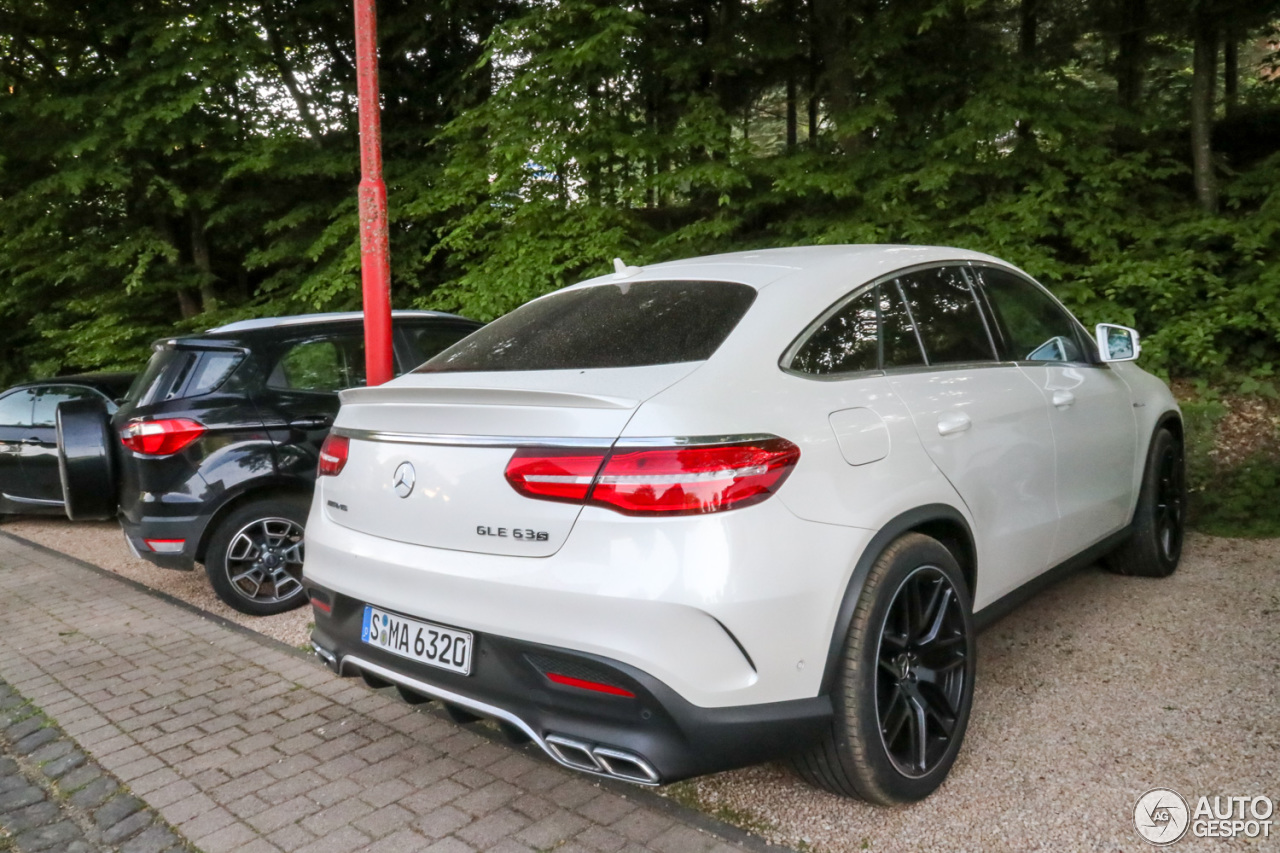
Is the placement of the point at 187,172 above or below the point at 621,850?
above

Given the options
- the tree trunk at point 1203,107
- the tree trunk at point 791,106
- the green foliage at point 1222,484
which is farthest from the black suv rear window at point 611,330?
the tree trunk at point 791,106

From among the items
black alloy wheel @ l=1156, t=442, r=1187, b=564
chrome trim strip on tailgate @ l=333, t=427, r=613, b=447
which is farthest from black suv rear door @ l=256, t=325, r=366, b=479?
black alloy wheel @ l=1156, t=442, r=1187, b=564

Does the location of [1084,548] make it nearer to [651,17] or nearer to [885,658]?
[885,658]

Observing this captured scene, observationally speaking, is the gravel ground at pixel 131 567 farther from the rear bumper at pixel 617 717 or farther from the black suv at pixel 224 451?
the rear bumper at pixel 617 717

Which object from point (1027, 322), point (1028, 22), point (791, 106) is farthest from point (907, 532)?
point (791, 106)

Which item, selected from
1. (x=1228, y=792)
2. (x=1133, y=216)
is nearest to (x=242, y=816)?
(x=1228, y=792)

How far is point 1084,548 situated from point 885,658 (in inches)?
71.4

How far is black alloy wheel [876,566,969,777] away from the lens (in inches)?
113

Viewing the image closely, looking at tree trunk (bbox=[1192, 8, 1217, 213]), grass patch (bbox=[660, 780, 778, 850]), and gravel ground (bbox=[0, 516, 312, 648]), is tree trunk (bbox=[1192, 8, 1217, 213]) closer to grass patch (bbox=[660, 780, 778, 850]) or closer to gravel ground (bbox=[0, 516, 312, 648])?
grass patch (bbox=[660, 780, 778, 850])

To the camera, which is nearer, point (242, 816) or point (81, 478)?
point (242, 816)

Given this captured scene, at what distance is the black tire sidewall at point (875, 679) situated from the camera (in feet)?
8.77

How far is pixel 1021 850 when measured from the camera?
2.70 m

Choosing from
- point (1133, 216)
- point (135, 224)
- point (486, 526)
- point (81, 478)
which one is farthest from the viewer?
point (135, 224)

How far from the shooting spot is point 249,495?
17.8ft
